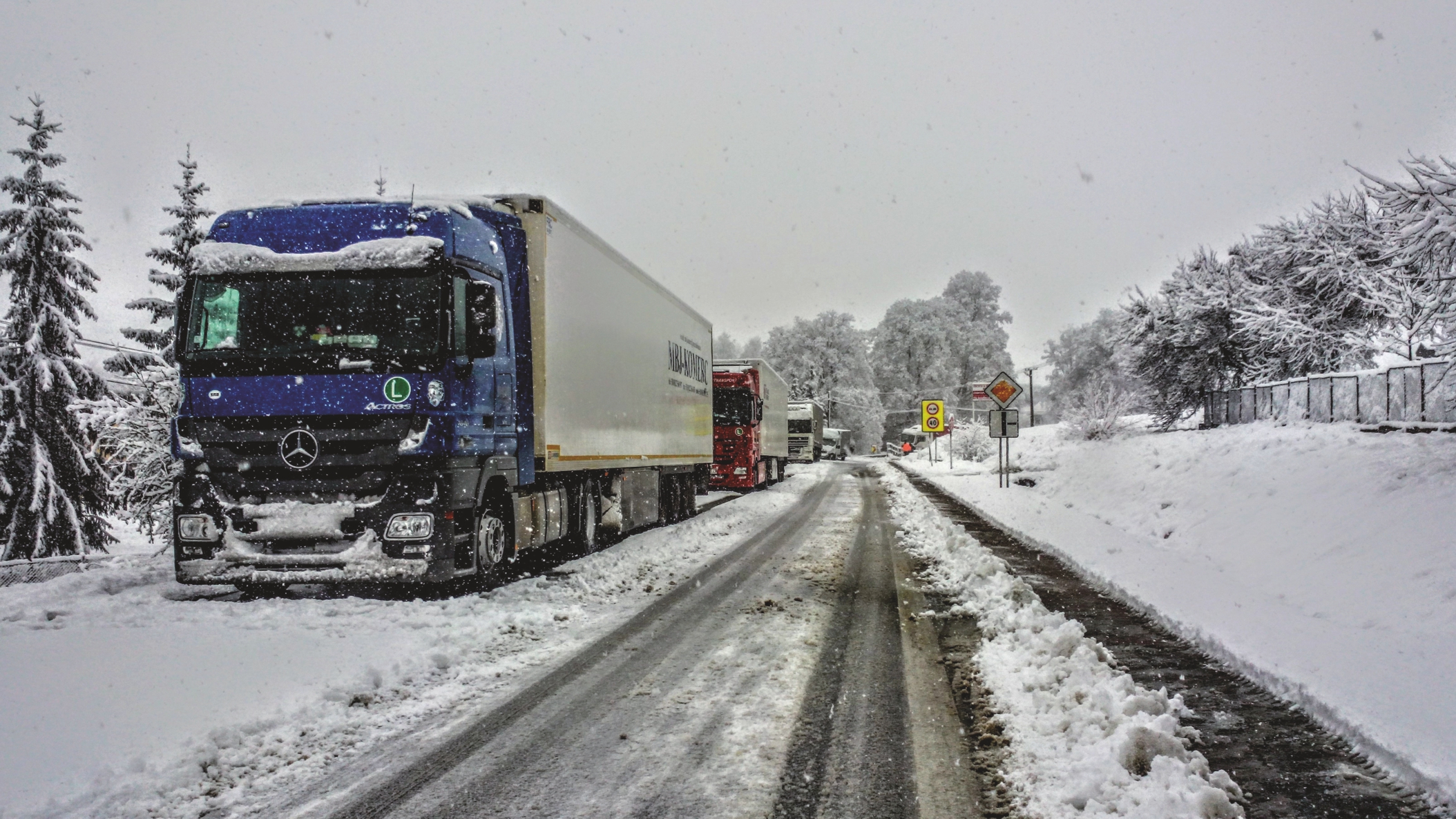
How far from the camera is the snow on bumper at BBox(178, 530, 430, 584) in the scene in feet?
24.7

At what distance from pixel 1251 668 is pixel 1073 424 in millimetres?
31044

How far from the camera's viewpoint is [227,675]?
5.38m

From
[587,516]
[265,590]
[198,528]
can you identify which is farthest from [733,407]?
[198,528]

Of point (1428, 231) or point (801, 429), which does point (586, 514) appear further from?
point (801, 429)

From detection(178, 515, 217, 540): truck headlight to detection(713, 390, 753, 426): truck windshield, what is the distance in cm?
1851

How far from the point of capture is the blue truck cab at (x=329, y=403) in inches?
297

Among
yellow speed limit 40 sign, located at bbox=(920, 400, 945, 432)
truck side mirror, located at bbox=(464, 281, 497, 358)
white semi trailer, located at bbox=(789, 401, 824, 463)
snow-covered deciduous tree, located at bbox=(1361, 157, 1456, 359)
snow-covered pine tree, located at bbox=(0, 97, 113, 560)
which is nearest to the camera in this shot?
truck side mirror, located at bbox=(464, 281, 497, 358)

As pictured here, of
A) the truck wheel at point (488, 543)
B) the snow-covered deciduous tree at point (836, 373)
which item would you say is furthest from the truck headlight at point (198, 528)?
the snow-covered deciduous tree at point (836, 373)

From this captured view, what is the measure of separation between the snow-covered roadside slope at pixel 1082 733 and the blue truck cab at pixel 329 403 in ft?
16.6

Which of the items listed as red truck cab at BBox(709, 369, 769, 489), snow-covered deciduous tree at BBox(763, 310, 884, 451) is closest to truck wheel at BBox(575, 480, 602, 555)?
red truck cab at BBox(709, 369, 769, 489)

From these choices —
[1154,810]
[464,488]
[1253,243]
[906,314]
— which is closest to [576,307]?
[464,488]

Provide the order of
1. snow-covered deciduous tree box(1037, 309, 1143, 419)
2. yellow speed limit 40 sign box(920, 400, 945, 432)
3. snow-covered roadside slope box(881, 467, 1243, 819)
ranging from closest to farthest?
1. snow-covered roadside slope box(881, 467, 1243, 819)
2. yellow speed limit 40 sign box(920, 400, 945, 432)
3. snow-covered deciduous tree box(1037, 309, 1143, 419)

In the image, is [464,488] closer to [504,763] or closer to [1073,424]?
[504,763]

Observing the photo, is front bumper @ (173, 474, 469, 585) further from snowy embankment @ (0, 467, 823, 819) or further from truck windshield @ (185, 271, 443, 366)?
truck windshield @ (185, 271, 443, 366)
